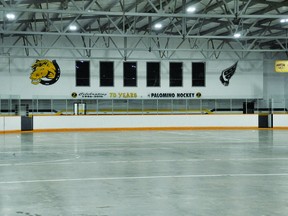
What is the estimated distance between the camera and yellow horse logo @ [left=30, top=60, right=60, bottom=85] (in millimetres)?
43688

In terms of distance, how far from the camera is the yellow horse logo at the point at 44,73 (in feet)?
143

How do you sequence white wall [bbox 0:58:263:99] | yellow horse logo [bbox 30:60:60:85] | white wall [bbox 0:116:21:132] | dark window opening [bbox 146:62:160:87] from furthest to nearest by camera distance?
dark window opening [bbox 146:62:160:87] < yellow horse logo [bbox 30:60:60:85] < white wall [bbox 0:58:263:99] < white wall [bbox 0:116:21:132]

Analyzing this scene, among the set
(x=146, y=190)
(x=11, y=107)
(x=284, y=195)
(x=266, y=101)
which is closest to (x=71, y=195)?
(x=146, y=190)

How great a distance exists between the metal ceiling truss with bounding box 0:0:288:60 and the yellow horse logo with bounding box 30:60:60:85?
4.07ft

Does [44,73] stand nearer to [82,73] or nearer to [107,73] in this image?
[82,73]

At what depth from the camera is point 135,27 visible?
126 ft

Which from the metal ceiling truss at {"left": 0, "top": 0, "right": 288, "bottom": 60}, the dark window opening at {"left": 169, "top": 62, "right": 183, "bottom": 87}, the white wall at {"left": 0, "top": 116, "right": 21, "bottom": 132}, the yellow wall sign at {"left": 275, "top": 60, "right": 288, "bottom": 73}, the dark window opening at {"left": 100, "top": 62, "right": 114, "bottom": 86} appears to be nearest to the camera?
the metal ceiling truss at {"left": 0, "top": 0, "right": 288, "bottom": 60}

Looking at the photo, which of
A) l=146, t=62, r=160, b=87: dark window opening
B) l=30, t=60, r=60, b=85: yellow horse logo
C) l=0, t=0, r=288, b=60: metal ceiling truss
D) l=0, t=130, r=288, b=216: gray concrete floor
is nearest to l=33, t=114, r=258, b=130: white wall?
l=0, t=0, r=288, b=60: metal ceiling truss

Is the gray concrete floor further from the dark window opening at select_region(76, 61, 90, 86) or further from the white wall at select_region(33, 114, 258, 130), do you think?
the dark window opening at select_region(76, 61, 90, 86)

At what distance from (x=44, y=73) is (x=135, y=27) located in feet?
35.2

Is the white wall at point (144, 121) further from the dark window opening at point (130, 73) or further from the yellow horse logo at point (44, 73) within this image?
the dark window opening at point (130, 73)

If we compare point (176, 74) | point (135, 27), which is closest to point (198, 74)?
point (176, 74)

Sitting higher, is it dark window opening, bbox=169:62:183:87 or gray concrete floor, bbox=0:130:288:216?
dark window opening, bbox=169:62:183:87

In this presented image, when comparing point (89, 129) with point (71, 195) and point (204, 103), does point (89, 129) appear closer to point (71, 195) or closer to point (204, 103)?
point (204, 103)
